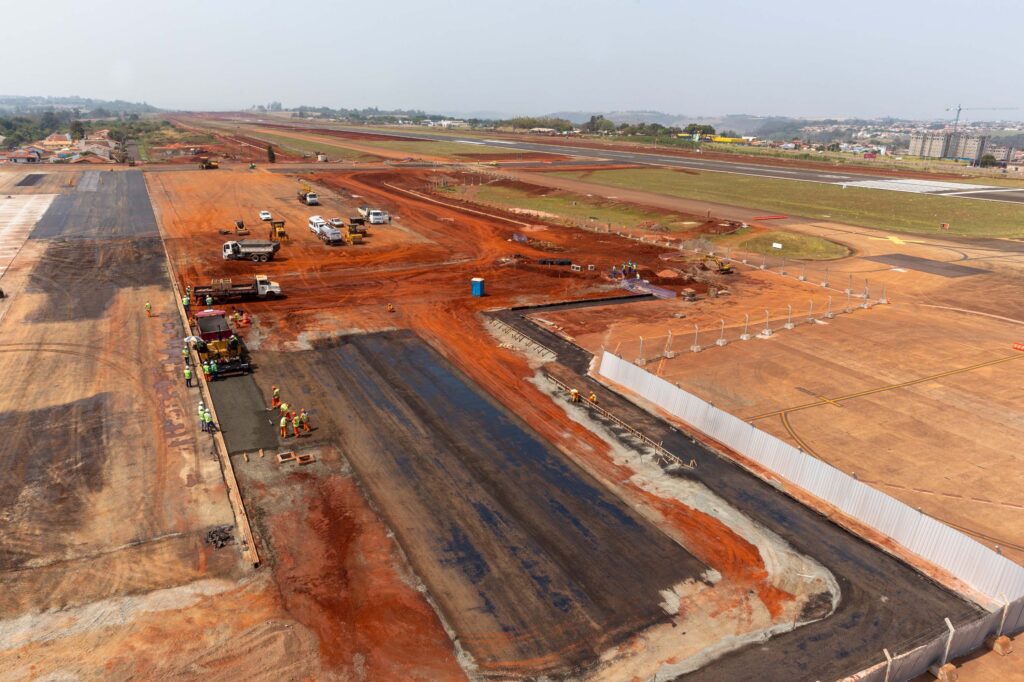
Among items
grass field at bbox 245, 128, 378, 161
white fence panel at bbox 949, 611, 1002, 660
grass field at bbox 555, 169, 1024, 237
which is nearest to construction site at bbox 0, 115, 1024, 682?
white fence panel at bbox 949, 611, 1002, 660

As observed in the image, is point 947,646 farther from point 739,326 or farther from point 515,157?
point 515,157

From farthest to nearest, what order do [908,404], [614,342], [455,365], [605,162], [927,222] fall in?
[605,162], [927,222], [614,342], [455,365], [908,404]

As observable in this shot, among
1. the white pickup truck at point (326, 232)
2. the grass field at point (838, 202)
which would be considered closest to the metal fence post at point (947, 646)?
the white pickup truck at point (326, 232)

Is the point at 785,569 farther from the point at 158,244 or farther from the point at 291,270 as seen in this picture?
the point at 158,244

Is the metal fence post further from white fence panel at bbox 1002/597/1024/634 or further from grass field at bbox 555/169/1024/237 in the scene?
grass field at bbox 555/169/1024/237

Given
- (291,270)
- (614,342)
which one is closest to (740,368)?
(614,342)
